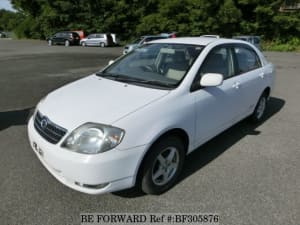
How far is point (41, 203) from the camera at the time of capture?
8.79 feet

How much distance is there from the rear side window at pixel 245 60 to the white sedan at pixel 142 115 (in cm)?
3

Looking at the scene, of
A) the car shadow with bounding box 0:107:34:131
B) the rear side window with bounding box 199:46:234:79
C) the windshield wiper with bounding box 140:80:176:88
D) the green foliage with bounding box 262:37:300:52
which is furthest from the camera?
the green foliage with bounding box 262:37:300:52

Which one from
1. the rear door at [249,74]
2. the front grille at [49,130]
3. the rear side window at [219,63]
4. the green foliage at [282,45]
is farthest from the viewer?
the green foliage at [282,45]

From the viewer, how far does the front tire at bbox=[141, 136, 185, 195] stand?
102 inches

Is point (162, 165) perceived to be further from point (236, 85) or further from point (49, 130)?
point (236, 85)

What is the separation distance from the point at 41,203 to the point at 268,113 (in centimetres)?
459

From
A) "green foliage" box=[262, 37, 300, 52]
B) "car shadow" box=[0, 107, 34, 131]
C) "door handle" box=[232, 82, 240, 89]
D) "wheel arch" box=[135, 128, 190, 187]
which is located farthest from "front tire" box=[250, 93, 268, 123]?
"green foliage" box=[262, 37, 300, 52]

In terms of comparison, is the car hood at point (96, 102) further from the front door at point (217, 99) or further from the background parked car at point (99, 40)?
the background parked car at point (99, 40)

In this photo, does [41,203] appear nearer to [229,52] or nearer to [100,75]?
[100,75]

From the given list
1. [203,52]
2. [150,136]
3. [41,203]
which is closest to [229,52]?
[203,52]

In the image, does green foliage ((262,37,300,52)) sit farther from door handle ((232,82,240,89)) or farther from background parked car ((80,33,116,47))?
door handle ((232,82,240,89))

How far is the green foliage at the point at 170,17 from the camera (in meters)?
26.6

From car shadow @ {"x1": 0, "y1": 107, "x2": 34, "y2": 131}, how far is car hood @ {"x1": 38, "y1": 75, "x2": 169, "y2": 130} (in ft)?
6.50

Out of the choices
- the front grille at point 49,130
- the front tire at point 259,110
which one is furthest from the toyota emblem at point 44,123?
the front tire at point 259,110
